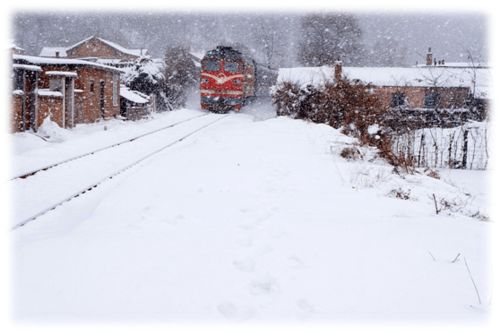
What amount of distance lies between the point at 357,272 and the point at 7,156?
34.1 ft

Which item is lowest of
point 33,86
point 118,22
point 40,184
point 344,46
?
point 40,184

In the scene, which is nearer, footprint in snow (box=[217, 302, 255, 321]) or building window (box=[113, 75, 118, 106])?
footprint in snow (box=[217, 302, 255, 321])

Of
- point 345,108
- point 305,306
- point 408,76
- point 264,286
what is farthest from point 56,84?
point 408,76

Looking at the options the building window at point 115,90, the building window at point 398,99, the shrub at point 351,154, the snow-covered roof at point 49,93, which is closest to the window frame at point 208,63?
the building window at point 115,90

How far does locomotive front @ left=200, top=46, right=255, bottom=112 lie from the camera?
95.5 feet

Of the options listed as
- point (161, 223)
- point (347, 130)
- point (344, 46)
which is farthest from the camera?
point (344, 46)

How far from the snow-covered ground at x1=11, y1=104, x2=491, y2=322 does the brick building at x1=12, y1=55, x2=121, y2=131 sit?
10730 millimetres

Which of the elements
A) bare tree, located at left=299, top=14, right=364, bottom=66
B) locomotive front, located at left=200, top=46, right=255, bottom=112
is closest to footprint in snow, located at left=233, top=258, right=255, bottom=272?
locomotive front, located at left=200, top=46, right=255, bottom=112

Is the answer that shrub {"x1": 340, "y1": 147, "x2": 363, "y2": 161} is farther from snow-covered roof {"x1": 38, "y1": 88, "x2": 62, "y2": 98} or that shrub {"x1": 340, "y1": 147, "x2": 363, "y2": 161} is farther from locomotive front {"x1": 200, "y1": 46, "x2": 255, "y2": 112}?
locomotive front {"x1": 200, "y1": 46, "x2": 255, "y2": 112}

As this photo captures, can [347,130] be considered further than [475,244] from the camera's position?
Yes

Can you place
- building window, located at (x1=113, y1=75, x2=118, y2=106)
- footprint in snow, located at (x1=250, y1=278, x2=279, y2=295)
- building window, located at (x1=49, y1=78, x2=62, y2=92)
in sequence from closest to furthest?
footprint in snow, located at (x1=250, y1=278, x2=279, y2=295) < building window, located at (x1=49, y1=78, x2=62, y2=92) < building window, located at (x1=113, y1=75, x2=118, y2=106)

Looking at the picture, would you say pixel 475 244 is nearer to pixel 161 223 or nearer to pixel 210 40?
pixel 161 223

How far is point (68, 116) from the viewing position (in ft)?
66.7

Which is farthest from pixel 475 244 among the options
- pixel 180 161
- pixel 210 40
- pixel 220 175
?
pixel 210 40
